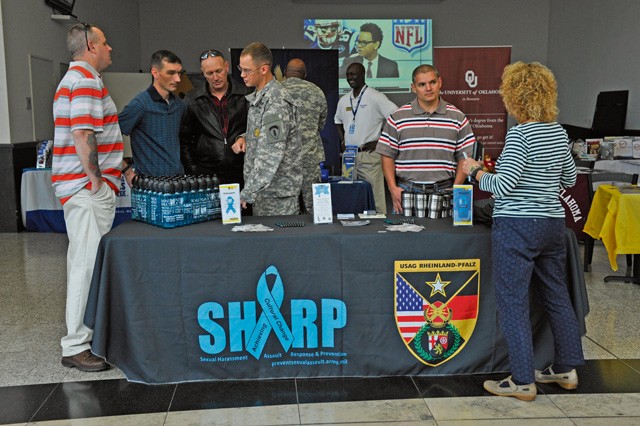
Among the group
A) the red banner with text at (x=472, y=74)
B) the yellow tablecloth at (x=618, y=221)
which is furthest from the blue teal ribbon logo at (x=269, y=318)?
the red banner with text at (x=472, y=74)

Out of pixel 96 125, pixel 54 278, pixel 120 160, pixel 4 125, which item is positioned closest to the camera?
pixel 96 125

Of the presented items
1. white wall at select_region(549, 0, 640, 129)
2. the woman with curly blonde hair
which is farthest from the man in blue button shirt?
white wall at select_region(549, 0, 640, 129)

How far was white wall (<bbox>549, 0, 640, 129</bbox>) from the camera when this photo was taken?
30.5 feet

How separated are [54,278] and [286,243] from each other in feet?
9.37

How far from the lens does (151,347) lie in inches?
113

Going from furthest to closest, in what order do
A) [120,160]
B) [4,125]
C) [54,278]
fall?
[4,125] < [54,278] < [120,160]

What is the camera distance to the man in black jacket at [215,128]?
389cm

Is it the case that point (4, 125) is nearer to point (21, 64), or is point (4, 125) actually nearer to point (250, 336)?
point (21, 64)

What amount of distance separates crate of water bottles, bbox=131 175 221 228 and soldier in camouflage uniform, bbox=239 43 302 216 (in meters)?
0.18

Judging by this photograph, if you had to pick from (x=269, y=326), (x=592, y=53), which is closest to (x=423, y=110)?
(x=269, y=326)

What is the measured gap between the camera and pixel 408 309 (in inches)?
114

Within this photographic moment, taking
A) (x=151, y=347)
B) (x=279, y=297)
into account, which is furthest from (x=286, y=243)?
(x=151, y=347)

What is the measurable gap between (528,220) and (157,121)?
1.96 meters

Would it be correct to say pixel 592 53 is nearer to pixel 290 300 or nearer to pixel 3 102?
pixel 3 102
